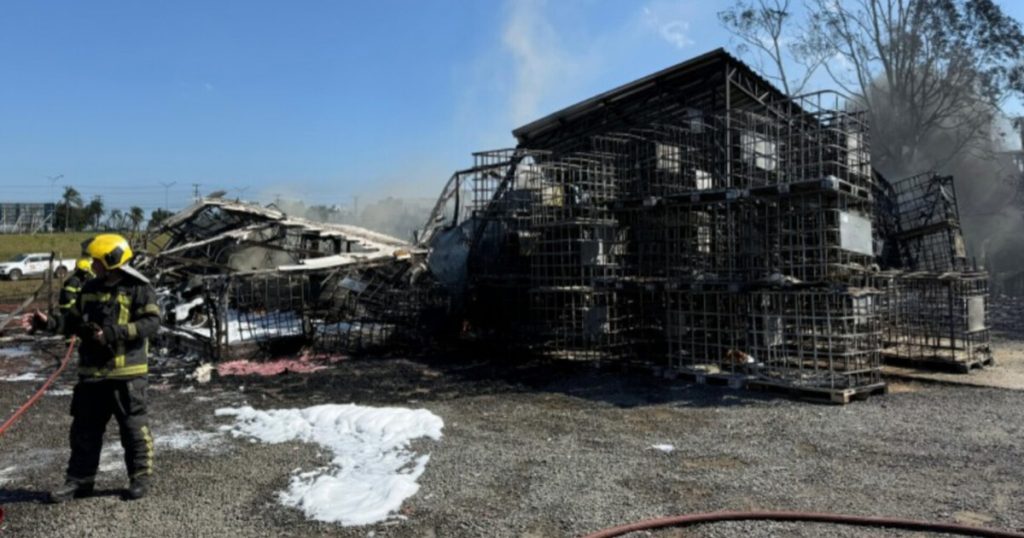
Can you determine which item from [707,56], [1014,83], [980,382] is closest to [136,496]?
[980,382]

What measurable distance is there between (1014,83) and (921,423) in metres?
35.9

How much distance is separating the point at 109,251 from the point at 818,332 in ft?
27.2

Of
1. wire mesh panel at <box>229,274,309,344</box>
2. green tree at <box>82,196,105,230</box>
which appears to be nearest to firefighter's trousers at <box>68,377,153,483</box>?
wire mesh panel at <box>229,274,309,344</box>

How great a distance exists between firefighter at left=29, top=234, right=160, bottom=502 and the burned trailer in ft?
21.2

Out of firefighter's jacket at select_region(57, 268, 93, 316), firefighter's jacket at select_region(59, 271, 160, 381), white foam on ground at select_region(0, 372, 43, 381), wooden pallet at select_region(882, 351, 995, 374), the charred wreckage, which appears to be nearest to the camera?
firefighter's jacket at select_region(59, 271, 160, 381)

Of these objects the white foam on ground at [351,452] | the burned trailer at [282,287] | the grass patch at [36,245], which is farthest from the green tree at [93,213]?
the white foam on ground at [351,452]

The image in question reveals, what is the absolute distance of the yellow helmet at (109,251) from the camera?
496 cm

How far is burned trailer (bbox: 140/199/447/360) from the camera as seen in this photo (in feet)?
41.2

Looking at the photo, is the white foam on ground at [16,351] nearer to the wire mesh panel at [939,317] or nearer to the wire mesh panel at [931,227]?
the wire mesh panel at [939,317]

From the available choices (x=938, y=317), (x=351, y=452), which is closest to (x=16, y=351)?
(x=351, y=452)

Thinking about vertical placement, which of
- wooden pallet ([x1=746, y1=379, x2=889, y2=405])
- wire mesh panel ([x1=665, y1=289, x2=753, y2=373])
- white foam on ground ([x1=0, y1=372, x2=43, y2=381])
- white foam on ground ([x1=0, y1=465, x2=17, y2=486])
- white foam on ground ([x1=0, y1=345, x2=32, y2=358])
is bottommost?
white foam on ground ([x1=0, y1=465, x2=17, y2=486])

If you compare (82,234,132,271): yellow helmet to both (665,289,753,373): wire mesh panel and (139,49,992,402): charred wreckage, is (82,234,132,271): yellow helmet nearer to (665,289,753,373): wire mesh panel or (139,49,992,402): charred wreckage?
(139,49,992,402): charred wreckage

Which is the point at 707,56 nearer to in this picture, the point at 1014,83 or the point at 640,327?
the point at 640,327

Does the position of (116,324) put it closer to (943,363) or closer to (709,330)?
(709,330)
